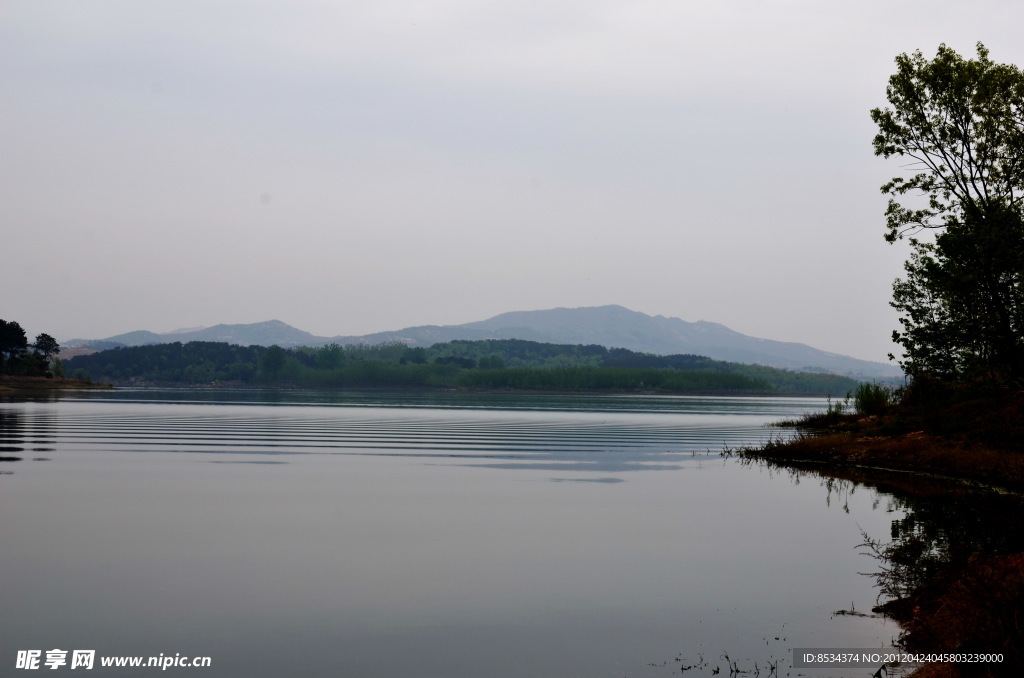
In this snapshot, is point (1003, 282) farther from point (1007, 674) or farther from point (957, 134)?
point (1007, 674)

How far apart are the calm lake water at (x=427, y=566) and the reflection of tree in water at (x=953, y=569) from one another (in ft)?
1.86

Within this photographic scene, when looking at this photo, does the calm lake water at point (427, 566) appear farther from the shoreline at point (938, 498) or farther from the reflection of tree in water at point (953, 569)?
the shoreline at point (938, 498)

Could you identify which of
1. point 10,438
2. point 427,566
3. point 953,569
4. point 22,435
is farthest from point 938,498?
point 22,435

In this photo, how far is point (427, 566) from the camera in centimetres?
1800

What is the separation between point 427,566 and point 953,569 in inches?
368

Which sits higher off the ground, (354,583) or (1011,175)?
(1011,175)

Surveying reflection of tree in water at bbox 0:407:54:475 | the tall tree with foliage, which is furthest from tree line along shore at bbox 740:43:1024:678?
reflection of tree in water at bbox 0:407:54:475

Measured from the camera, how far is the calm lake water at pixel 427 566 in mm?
12719

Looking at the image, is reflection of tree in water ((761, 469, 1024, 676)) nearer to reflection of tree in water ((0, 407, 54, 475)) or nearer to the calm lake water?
the calm lake water

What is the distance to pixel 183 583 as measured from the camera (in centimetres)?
1605

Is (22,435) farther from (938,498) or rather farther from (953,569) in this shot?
(953,569)

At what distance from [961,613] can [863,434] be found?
40228 millimetres

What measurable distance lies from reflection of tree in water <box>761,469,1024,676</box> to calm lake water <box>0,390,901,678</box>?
57 cm

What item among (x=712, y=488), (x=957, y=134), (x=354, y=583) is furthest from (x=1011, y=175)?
(x=354, y=583)
